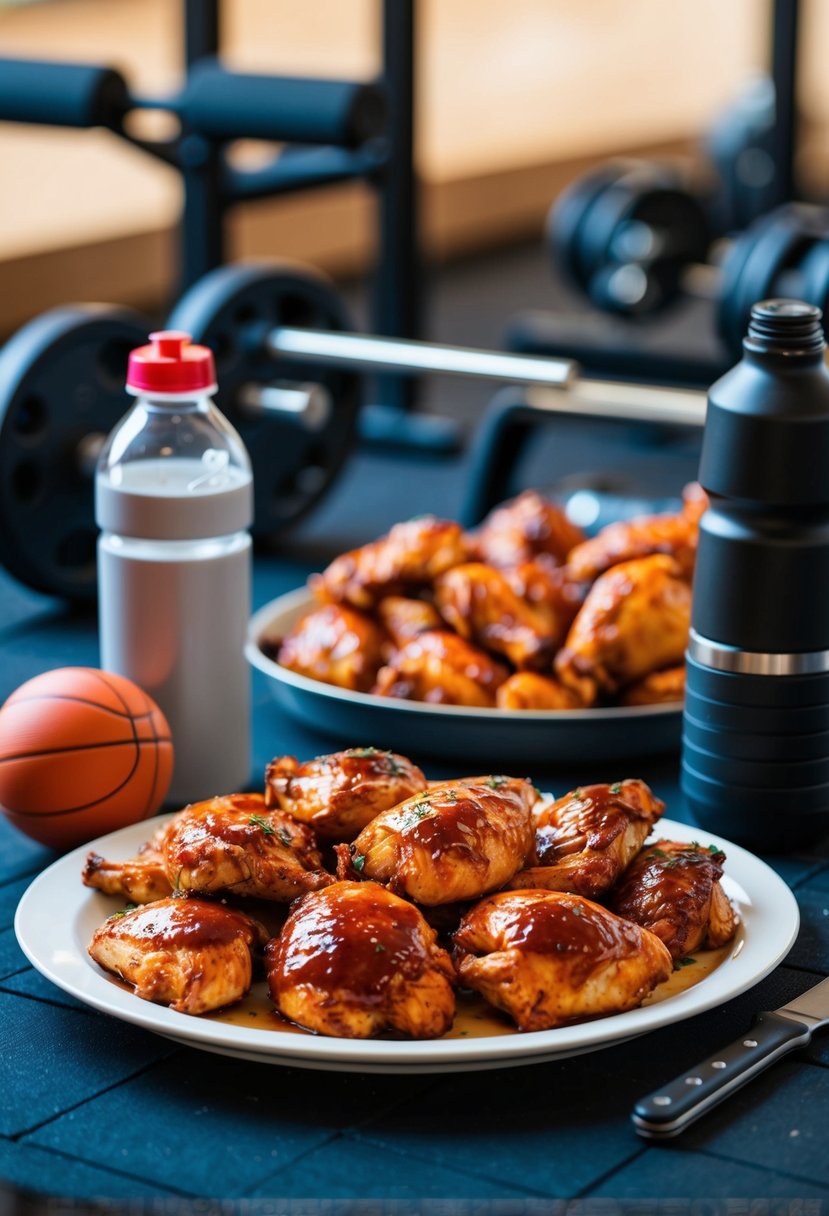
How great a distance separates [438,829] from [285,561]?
1.22m

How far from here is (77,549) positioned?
6.54ft

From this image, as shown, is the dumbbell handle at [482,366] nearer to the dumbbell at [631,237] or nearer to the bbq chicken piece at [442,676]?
the bbq chicken piece at [442,676]

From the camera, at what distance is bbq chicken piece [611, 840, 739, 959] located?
3.45 feet

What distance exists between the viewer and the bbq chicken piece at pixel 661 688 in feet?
4.80

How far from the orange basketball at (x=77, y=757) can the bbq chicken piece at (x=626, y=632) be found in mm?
353

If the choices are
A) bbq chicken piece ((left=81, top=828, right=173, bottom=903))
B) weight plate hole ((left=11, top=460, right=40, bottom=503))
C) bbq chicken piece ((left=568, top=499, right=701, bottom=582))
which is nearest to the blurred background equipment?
weight plate hole ((left=11, top=460, right=40, bottom=503))

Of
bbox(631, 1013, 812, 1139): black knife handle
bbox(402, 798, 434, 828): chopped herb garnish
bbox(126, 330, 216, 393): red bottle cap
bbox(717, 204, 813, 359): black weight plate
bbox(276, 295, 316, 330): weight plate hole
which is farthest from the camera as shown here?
bbox(717, 204, 813, 359): black weight plate

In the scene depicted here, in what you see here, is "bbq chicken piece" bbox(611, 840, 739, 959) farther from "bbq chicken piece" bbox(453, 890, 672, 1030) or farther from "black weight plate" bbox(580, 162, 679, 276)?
"black weight plate" bbox(580, 162, 679, 276)

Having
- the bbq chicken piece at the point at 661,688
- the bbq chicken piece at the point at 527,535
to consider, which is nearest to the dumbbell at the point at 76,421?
the bbq chicken piece at the point at 527,535

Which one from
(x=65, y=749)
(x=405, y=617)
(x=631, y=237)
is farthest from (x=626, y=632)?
(x=631, y=237)

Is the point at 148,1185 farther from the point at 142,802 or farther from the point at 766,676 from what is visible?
the point at 766,676

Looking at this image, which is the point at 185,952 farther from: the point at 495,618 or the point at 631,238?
the point at 631,238

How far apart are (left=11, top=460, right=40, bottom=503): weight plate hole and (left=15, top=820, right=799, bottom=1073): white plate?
0.82 meters

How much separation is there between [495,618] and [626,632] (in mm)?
113
